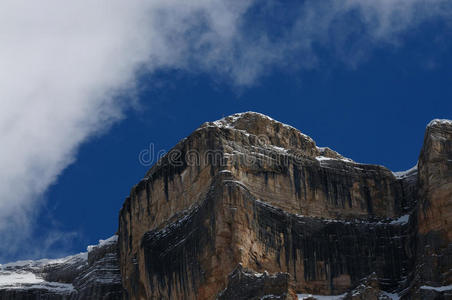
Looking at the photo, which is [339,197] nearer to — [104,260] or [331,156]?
[331,156]

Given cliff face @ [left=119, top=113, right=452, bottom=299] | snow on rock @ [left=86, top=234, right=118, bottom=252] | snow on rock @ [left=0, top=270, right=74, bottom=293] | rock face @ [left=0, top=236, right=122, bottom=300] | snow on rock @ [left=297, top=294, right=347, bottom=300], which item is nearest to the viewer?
cliff face @ [left=119, top=113, right=452, bottom=299]

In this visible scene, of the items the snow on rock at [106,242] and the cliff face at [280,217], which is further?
the snow on rock at [106,242]

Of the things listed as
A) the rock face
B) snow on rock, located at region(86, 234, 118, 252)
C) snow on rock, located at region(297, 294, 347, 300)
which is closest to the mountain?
snow on rock, located at region(297, 294, 347, 300)

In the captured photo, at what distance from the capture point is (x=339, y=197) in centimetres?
15038

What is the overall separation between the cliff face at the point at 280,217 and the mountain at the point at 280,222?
0.10 m

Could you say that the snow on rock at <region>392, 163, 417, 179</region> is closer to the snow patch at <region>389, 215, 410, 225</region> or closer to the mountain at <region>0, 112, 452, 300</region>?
the mountain at <region>0, 112, 452, 300</region>

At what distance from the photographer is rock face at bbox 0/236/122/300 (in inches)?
6304

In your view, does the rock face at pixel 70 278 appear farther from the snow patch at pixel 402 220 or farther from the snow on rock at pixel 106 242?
the snow patch at pixel 402 220

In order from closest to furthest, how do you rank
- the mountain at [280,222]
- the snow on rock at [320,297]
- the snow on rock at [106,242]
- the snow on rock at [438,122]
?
1. the mountain at [280,222]
2. the snow on rock at [320,297]
3. the snow on rock at [438,122]
4. the snow on rock at [106,242]

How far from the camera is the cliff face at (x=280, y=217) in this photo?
139500 mm

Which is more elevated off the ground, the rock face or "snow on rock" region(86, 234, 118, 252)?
"snow on rock" region(86, 234, 118, 252)

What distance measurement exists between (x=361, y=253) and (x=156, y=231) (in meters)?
19.3

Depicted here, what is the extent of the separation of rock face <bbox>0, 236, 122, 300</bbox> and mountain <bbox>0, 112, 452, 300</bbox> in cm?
155

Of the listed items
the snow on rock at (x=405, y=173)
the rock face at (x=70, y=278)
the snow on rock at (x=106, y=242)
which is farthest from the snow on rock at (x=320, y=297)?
the snow on rock at (x=106, y=242)
